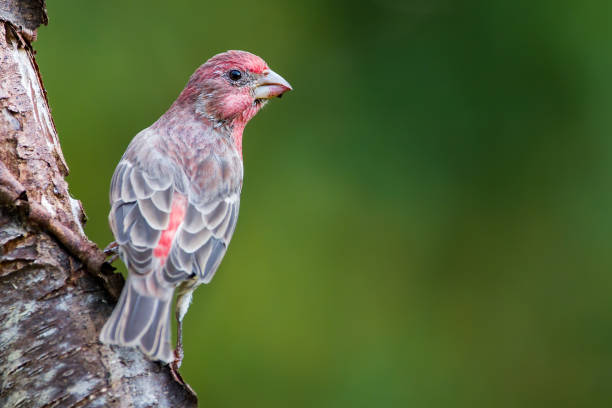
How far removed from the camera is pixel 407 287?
575 cm

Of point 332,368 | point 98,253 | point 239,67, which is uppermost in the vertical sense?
point 239,67

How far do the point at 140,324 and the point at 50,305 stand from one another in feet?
1.03

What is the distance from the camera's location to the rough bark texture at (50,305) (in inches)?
102

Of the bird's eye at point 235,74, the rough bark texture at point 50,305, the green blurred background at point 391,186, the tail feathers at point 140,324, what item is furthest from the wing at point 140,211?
the green blurred background at point 391,186

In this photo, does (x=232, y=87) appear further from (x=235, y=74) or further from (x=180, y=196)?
(x=180, y=196)

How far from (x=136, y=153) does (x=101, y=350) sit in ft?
4.70

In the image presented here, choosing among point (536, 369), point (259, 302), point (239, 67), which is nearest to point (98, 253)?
point (239, 67)

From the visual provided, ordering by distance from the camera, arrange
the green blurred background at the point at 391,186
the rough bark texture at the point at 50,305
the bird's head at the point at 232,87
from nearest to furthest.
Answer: the rough bark texture at the point at 50,305 → the bird's head at the point at 232,87 → the green blurred background at the point at 391,186

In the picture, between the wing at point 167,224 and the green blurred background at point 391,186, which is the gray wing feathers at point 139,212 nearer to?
the wing at point 167,224

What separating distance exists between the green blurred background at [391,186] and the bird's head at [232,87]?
1.04m

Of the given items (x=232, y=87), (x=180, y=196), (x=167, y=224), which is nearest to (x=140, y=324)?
(x=167, y=224)

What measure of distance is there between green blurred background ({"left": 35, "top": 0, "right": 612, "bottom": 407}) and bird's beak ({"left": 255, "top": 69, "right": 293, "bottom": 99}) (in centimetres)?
113

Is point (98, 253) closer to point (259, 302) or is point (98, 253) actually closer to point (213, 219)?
point (213, 219)

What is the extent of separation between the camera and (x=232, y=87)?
4.56 m
